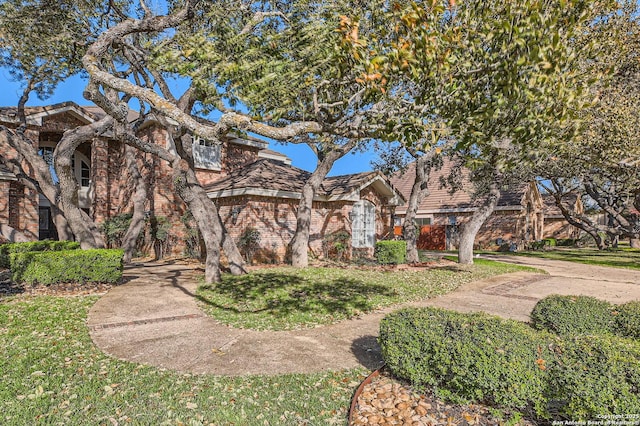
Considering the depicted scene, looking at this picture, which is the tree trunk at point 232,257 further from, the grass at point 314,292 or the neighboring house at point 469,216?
the neighboring house at point 469,216

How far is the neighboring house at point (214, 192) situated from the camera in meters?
17.0

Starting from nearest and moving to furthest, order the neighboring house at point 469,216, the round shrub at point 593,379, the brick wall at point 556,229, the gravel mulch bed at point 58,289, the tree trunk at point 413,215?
1. the round shrub at point 593,379
2. the gravel mulch bed at point 58,289
3. the tree trunk at point 413,215
4. the neighboring house at point 469,216
5. the brick wall at point 556,229

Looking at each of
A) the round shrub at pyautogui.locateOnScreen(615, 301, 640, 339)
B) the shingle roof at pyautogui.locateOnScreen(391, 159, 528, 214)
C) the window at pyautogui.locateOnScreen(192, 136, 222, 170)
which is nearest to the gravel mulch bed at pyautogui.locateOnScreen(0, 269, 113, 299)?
the window at pyautogui.locateOnScreen(192, 136, 222, 170)

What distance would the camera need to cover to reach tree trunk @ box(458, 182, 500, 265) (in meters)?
17.1

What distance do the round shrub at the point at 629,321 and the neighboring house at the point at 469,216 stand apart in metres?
21.6

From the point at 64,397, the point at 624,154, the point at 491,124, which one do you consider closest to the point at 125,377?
the point at 64,397

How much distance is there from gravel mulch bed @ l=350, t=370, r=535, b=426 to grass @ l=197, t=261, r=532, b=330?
3.33 metres

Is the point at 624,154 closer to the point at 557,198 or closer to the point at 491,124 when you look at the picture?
the point at 491,124

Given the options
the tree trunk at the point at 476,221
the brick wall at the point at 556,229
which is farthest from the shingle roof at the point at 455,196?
the brick wall at the point at 556,229

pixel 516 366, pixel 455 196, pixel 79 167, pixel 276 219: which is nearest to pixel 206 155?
pixel 276 219

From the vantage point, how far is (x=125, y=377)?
16.2 ft

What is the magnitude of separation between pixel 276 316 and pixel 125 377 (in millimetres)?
3718

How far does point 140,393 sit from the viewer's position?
14.7 ft

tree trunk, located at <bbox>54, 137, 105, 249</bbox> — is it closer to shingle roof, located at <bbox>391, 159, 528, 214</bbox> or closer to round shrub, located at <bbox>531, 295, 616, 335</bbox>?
round shrub, located at <bbox>531, 295, 616, 335</bbox>
